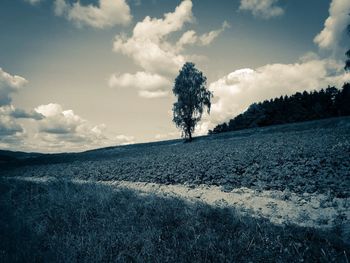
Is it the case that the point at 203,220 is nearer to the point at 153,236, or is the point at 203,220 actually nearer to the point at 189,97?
the point at 153,236

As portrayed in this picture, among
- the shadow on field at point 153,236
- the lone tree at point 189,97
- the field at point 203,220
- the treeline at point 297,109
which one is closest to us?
the shadow on field at point 153,236

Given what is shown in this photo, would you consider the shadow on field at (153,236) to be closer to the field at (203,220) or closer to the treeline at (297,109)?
the field at (203,220)

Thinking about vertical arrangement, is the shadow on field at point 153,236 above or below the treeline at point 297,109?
below

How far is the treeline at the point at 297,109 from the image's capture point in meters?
54.2

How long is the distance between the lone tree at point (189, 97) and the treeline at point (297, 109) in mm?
22744

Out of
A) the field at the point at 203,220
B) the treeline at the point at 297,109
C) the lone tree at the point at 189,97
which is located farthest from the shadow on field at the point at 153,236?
the treeline at the point at 297,109

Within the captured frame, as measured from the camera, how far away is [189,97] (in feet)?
137

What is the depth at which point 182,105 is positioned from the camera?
4181cm

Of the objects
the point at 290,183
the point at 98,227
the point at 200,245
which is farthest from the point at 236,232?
the point at 290,183

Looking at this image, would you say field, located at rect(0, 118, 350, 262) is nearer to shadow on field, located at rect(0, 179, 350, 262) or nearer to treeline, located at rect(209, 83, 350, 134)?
shadow on field, located at rect(0, 179, 350, 262)

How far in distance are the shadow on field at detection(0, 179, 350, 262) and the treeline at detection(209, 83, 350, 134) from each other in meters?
54.6

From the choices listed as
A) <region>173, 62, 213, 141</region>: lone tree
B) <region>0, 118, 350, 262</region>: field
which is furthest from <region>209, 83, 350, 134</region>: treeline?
<region>0, 118, 350, 262</region>: field

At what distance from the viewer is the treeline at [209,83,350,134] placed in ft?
178

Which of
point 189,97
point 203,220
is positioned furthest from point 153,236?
point 189,97
